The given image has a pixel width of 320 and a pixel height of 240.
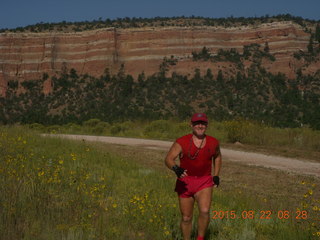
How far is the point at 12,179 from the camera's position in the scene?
248 inches

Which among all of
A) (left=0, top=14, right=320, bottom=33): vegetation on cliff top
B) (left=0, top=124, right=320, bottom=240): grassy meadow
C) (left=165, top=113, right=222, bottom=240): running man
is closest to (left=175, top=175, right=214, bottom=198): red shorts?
(left=165, top=113, right=222, bottom=240): running man

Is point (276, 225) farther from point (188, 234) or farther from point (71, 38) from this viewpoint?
point (71, 38)

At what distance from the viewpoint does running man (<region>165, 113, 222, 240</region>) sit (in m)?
5.19

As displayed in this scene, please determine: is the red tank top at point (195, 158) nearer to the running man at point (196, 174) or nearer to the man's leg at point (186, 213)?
the running man at point (196, 174)

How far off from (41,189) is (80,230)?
4.62 feet

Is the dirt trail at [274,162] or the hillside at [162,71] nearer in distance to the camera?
the dirt trail at [274,162]

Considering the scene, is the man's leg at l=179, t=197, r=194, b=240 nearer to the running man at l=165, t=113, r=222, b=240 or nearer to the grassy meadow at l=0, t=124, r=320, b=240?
the running man at l=165, t=113, r=222, b=240

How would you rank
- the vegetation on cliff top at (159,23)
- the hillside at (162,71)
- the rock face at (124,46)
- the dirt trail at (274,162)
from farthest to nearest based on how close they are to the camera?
the vegetation on cliff top at (159,23) < the rock face at (124,46) < the hillside at (162,71) < the dirt trail at (274,162)

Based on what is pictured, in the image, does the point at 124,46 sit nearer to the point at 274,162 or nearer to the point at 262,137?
the point at 262,137

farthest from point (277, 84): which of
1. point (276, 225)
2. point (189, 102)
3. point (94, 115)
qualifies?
point (276, 225)

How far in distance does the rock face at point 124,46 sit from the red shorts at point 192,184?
81697mm

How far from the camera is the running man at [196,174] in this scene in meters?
5.19

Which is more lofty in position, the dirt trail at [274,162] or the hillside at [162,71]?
the hillside at [162,71]

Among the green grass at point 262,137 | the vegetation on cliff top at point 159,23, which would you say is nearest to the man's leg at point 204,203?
the green grass at point 262,137
